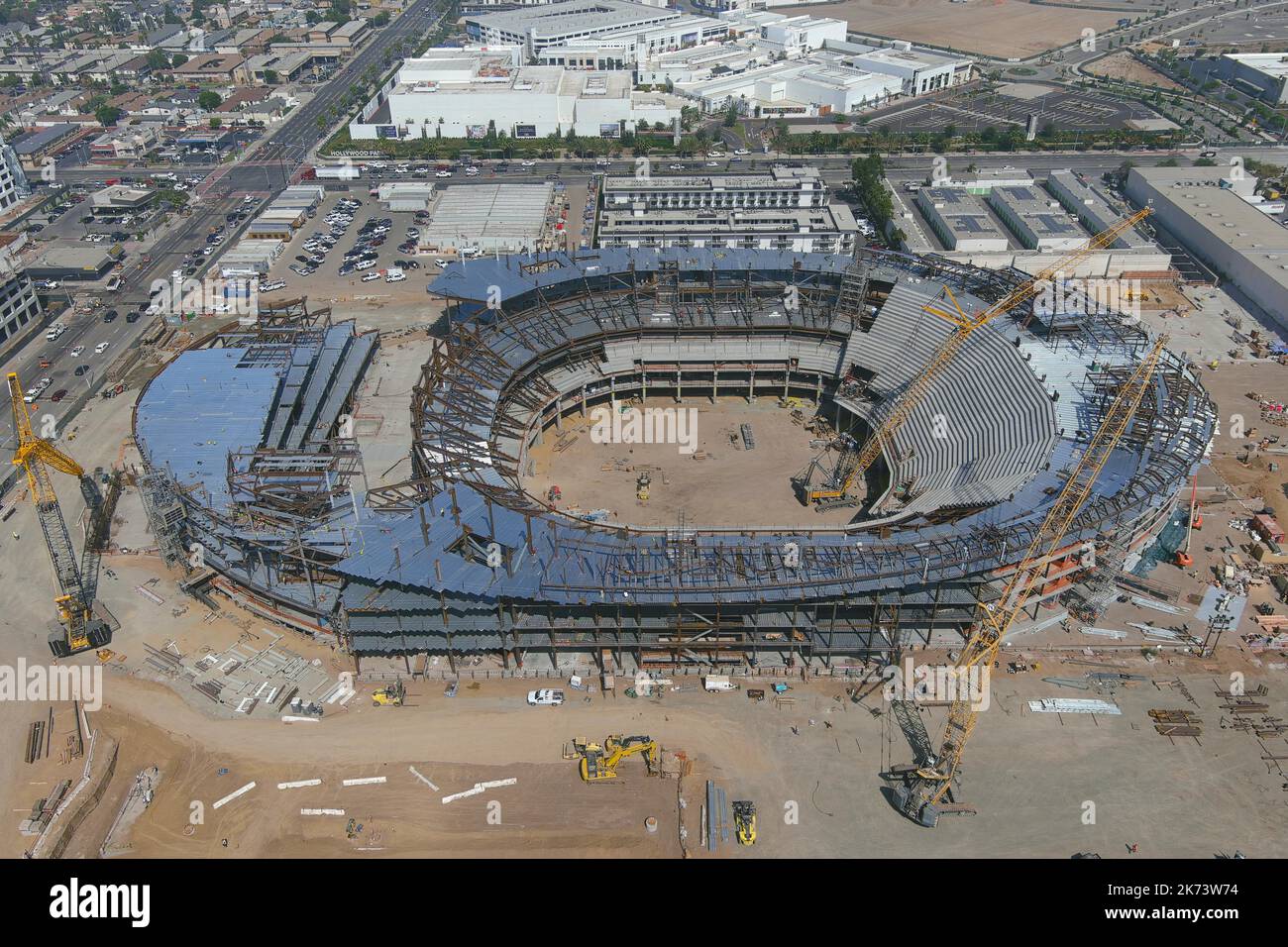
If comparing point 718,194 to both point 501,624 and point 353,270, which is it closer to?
point 353,270

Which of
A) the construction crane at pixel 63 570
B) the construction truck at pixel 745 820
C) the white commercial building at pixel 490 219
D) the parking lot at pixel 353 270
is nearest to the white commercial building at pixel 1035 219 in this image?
the white commercial building at pixel 490 219

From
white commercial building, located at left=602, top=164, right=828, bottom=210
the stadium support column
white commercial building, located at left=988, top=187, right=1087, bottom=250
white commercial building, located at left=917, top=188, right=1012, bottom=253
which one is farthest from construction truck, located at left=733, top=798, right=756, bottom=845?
white commercial building, located at left=988, top=187, right=1087, bottom=250

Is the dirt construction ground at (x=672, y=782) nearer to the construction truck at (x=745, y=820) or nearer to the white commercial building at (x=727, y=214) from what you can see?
the construction truck at (x=745, y=820)

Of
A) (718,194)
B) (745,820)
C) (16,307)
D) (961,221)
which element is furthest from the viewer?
(718,194)

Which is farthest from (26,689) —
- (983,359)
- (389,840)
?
(983,359)

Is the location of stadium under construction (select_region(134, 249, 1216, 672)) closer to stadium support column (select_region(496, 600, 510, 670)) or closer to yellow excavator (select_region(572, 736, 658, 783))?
stadium support column (select_region(496, 600, 510, 670))

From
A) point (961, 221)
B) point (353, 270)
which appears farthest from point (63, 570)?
point (961, 221)

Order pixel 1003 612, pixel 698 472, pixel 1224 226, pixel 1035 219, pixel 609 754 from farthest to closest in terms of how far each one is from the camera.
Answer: pixel 1035 219 < pixel 1224 226 < pixel 698 472 < pixel 1003 612 < pixel 609 754

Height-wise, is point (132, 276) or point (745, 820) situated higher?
point (132, 276)
